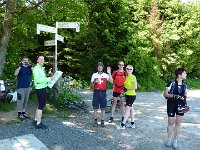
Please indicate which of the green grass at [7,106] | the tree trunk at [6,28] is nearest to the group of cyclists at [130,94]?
the green grass at [7,106]

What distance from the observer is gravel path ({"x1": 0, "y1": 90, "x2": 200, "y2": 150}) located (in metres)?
6.67

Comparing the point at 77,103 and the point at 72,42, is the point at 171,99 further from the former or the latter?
the point at 72,42

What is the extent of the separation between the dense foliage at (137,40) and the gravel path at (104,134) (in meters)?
6.69

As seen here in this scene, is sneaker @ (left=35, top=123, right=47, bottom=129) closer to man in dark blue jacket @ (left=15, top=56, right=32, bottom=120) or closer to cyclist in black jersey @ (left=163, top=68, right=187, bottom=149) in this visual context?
man in dark blue jacket @ (left=15, top=56, right=32, bottom=120)

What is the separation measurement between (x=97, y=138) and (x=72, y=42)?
10.6m

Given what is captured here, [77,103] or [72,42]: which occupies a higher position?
[72,42]

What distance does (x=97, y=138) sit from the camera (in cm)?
709

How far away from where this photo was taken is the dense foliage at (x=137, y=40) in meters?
16.2

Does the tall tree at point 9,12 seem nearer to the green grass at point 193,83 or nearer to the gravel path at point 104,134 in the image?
the gravel path at point 104,134

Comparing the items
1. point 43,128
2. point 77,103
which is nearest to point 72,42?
point 77,103

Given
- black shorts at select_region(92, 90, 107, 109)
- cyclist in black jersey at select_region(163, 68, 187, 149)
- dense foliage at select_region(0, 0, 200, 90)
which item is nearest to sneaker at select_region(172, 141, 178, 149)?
cyclist in black jersey at select_region(163, 68, 187, 149)

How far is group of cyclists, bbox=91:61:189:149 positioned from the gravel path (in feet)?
0.97

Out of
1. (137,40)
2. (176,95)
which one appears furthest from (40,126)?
(137,40)

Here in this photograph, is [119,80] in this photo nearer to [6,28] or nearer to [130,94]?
[130,94]
